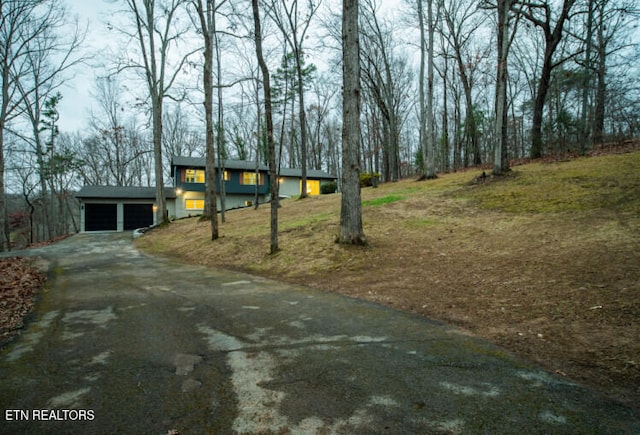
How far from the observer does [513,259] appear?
6.28 metres

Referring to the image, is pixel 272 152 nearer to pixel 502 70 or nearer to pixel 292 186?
pixel 502 70

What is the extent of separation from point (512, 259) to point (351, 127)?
204 inches

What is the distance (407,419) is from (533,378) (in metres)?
1.43

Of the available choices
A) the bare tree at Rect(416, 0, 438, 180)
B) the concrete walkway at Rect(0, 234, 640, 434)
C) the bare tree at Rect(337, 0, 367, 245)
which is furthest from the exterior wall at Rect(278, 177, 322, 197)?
the concrete walkway at Rect(0, 234, 640, 434)

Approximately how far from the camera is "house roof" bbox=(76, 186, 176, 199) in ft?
90.5

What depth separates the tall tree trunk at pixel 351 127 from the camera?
27.7ft

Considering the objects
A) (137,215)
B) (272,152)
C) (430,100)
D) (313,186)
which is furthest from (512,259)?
(137,215)

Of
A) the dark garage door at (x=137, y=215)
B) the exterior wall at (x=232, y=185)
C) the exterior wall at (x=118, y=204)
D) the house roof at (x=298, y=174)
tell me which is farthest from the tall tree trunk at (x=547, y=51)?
the dark garage door at (x=137, y=215)

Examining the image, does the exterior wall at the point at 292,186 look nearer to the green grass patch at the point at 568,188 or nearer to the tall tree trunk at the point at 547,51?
the tall tree trunk at the point at 547,51

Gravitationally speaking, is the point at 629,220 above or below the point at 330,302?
above

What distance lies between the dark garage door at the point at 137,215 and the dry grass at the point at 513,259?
19.1 m

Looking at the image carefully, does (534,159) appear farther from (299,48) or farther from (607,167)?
(299,48)

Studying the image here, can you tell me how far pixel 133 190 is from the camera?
30156 mm

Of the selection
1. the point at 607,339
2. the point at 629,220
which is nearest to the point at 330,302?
the point at 607,339
